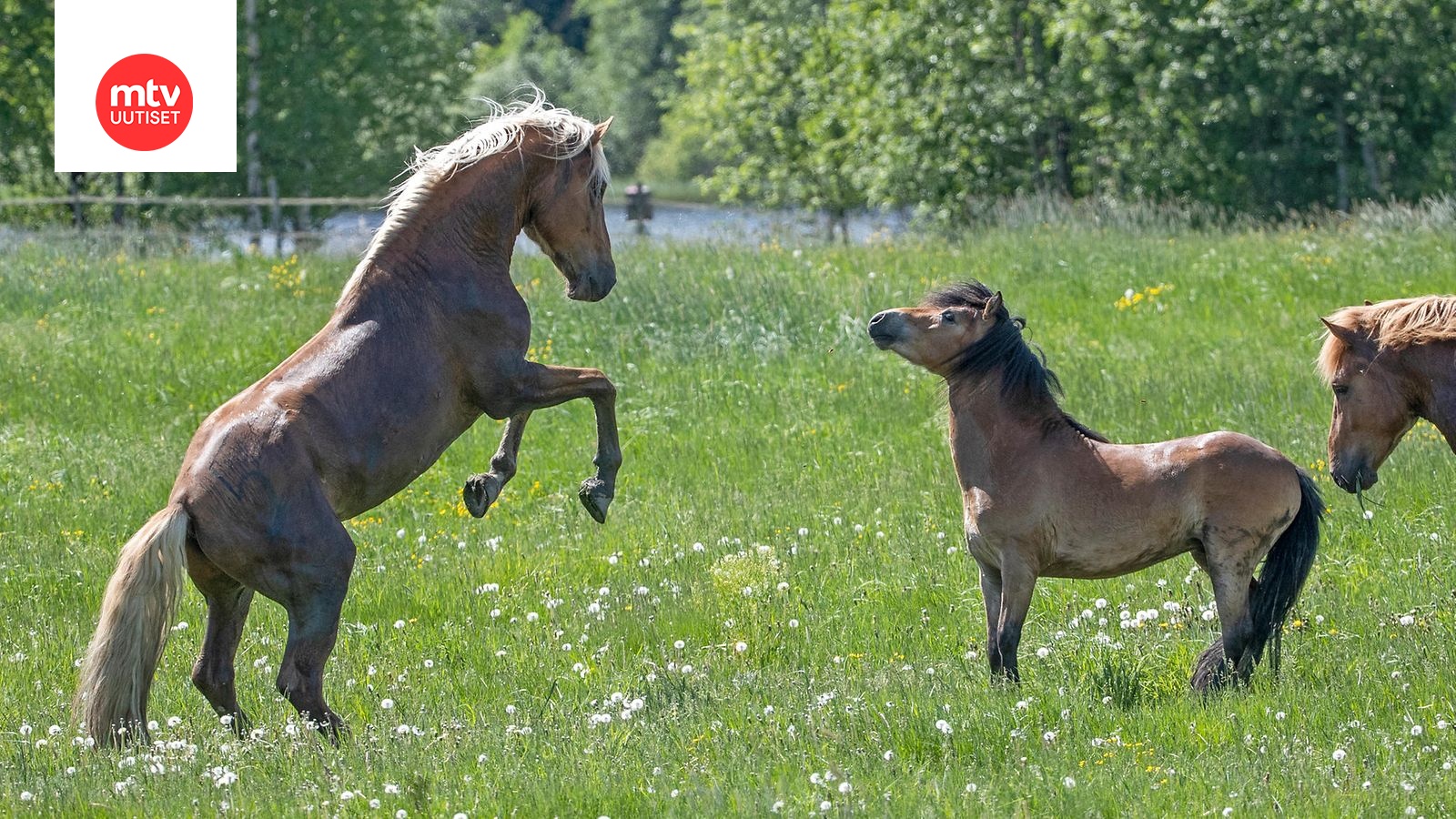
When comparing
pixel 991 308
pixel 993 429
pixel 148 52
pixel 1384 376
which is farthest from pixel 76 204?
pixel 1384 376

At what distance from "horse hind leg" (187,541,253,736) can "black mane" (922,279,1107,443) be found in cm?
329

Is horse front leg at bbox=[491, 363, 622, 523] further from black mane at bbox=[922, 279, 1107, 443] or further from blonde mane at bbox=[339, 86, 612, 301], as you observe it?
black mane at bbox=[922, 279, 1107, 443]

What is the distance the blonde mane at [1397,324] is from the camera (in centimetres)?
662

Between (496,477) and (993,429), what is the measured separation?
91.7 inches

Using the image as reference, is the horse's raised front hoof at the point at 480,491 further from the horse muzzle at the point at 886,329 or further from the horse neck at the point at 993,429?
the horse neck at the point at 993,429

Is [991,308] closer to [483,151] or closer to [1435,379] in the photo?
[1435,379]

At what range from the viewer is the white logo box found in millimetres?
26594

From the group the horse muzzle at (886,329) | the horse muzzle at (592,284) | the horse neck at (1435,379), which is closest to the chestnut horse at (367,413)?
the horse muzzle at (592,284)

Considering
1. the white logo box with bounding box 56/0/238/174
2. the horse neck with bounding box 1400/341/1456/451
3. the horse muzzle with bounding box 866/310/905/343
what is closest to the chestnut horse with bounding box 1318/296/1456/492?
the horse neck with bounding box 1400/341/1456/451

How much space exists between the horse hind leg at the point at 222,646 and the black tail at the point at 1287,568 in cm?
435

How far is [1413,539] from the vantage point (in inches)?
348

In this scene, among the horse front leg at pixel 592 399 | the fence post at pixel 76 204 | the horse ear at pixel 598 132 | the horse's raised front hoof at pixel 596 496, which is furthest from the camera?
the fence post at pixel 76 204

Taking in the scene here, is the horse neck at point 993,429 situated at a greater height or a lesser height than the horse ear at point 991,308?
lesser

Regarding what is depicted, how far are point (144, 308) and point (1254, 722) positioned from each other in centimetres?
1396
